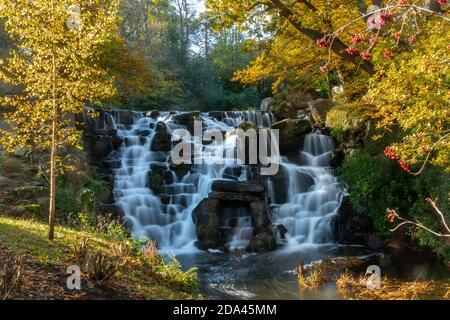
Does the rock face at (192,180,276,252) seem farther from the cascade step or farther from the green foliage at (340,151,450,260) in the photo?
the green foliage at (340,151,450,260)

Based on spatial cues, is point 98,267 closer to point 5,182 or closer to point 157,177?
point 5,182

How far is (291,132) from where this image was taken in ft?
60.5

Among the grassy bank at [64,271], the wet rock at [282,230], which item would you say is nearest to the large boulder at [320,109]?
the wet rock at [282,230]

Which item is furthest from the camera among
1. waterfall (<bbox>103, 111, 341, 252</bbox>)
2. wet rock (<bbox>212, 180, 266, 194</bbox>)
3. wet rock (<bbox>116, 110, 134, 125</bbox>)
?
wet rock (<bbox>116, 110, 134, 125</bbox>)

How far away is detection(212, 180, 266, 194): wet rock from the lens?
49.7 ft

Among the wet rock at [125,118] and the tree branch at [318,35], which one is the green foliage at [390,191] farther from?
the wet rock at [125,118]

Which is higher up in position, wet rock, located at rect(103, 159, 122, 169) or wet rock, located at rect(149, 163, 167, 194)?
wet rock, located at rect(103, 159, 122, 169)

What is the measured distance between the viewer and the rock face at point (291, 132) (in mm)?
18234

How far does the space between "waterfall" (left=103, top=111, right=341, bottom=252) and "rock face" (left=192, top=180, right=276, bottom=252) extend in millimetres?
295

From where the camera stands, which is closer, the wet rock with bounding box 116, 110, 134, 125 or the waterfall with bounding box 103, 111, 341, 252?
the waterfall with bounding box 103, 111, 341, 252

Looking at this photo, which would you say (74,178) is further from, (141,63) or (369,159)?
(369,159)

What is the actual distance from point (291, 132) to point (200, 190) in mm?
5074

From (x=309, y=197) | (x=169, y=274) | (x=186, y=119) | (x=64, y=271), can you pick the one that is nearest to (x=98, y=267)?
(x=64, y=271)

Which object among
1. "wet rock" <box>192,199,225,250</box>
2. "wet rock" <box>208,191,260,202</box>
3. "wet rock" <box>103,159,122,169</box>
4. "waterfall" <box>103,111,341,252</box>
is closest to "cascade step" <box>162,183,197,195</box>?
"waterfall" <box>103,111,341,252</box>
